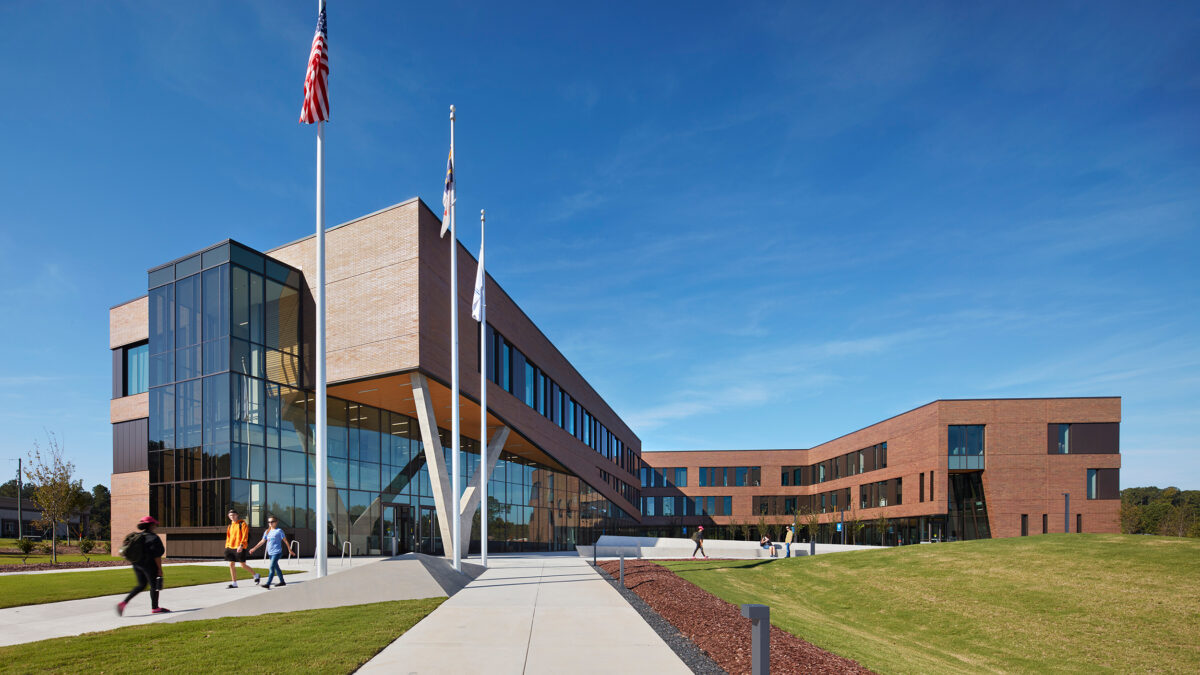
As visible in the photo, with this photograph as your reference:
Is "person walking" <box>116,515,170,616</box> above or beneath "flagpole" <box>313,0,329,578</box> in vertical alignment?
beneath

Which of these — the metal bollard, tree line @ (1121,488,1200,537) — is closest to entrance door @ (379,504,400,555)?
the metal bollard

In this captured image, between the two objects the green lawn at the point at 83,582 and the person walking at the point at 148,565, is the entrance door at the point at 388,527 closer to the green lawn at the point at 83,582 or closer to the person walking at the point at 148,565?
the green lawn at the point at 83,582

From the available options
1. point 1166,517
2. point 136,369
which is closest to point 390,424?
point 136,369

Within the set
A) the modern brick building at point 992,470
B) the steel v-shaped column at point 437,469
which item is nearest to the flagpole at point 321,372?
the steel v-shaped column at point 437,469

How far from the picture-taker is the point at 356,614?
491 inches

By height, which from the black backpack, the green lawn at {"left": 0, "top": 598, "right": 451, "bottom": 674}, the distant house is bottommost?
the distant house

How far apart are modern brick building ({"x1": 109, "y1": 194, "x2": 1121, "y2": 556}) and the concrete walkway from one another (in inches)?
311

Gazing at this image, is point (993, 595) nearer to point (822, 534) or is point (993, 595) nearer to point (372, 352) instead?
point (372, 352)

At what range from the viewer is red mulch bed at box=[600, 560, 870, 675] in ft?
31.0

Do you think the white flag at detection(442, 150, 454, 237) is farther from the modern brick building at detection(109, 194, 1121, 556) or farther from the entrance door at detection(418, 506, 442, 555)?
the entrance door at detection(418, 506, 442, 555)

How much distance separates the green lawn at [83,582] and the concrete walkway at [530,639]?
8.09 m

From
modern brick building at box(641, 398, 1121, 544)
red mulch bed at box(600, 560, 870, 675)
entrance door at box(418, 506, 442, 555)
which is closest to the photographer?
red mulch bed at box(600, 560, 870, 675)

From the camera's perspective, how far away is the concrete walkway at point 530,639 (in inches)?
346

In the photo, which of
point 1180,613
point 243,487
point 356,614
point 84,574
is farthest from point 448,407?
point 1180,613
